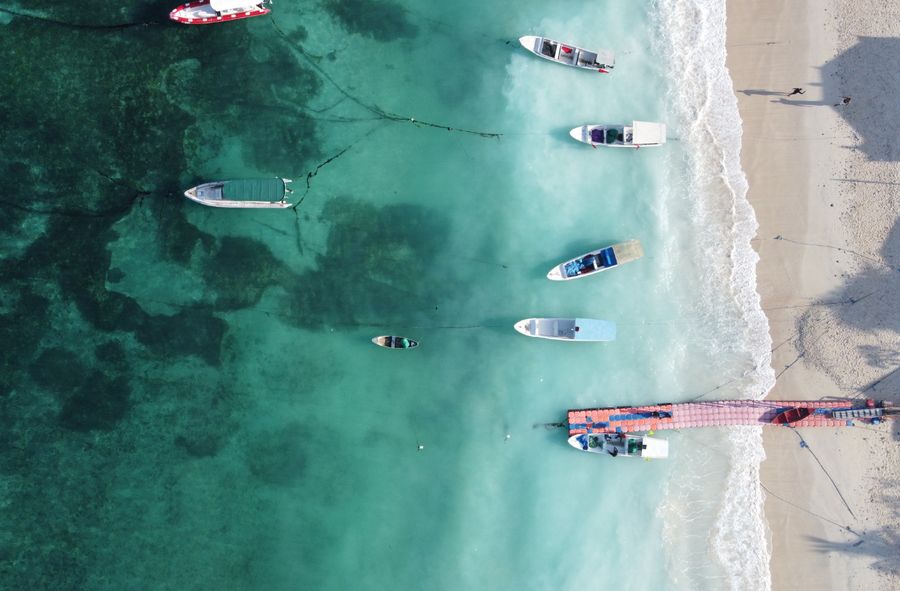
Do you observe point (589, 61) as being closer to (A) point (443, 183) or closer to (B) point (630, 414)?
(A) point (443, 183)

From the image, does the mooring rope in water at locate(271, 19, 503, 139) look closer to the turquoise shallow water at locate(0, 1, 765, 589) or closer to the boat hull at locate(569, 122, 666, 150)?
the turquoise shallow water at locate(0, 1, 765, 589)

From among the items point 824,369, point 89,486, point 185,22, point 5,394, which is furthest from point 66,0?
point 824,369

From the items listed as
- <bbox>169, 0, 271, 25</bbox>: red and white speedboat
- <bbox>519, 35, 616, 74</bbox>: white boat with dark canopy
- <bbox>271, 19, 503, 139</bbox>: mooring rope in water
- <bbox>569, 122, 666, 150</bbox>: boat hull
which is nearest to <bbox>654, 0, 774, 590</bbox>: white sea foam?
<bbox>569, 122, 666, 150</bbox>: boat hull

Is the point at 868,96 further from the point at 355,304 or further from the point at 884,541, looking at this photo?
the point at 355,304

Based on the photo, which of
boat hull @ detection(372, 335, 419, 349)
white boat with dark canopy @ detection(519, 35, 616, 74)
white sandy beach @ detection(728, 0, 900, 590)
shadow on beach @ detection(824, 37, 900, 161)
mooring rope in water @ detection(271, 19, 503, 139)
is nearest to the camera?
boat hull @ detection(372, 335, 419, 349)

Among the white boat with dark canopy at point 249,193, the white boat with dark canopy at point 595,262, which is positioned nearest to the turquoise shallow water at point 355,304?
the white boat with dark canopy at point 595,262

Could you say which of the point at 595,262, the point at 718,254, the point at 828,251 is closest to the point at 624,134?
the point at 595,262

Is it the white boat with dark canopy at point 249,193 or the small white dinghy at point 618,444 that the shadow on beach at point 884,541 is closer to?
the small white dinghy at point 618,444
